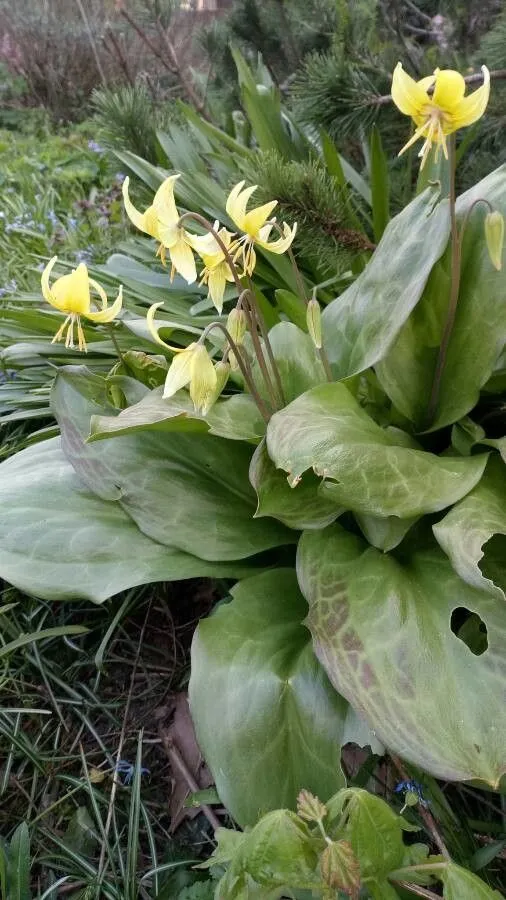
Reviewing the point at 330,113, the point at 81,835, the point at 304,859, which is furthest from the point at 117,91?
the point at 304,859

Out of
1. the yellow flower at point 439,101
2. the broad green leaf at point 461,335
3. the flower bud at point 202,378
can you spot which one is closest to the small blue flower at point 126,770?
the flower bud at point 202,378

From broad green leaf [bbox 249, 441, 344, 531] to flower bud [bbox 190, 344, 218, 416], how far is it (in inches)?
4.4

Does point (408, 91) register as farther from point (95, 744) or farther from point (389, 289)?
point (95, 744)

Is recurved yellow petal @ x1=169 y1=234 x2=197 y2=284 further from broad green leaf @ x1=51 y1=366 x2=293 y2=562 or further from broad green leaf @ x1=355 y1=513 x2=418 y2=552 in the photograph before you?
broad green leaf @ x1=355 y1=513 x2=418 y2=552

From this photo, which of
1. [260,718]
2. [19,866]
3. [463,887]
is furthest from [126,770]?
[463,887]

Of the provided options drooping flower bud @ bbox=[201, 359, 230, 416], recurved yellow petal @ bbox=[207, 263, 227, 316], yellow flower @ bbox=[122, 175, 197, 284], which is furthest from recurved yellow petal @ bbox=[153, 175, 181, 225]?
drooping flower bud @ bbox=[201, 359, 230, 416]

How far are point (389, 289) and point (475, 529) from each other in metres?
0.46

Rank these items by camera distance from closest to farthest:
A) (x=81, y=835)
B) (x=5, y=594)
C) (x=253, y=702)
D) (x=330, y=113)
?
(x=253, y=702)
(x=81, y=835)
(x=5, y=594)
(x=330, y=113)

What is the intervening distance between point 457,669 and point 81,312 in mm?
720

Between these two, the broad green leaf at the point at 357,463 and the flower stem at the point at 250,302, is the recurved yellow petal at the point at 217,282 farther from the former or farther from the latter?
the broad green leaf at the point at 357,463

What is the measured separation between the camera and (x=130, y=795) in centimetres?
129

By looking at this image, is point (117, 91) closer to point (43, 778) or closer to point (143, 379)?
point (143, 379)

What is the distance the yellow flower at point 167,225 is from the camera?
947mm

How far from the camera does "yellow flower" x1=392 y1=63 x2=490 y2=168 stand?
0.81 m
